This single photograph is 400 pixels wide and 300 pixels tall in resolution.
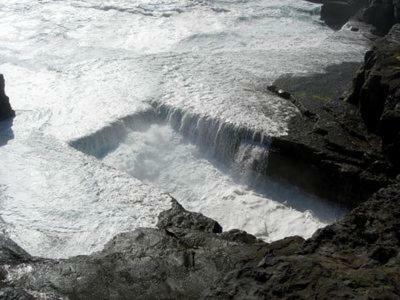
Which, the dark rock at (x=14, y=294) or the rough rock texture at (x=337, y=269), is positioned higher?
the rough rock texture at (x=337, y=269)

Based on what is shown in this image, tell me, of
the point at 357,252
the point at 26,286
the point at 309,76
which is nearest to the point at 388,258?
the point at 357,252

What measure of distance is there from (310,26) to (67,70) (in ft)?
40.2

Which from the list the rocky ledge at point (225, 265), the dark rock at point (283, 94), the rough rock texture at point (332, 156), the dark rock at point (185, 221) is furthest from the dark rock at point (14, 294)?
the dark rock at point (283, 94)

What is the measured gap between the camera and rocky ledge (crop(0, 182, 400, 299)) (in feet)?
14.1

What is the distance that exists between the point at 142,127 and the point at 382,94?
20.9ft

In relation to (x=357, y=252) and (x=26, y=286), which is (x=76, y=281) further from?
(x=357, y=252)

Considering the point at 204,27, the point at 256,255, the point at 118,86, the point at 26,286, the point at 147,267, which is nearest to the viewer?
the point at 256,255

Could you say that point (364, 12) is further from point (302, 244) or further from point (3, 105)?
point (302, 244)

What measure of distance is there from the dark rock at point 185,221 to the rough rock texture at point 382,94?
458 centimetres

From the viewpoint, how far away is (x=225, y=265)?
22.3 ft

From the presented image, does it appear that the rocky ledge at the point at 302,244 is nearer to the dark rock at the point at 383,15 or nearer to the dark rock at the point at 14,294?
the dark rock at the point at 14,294

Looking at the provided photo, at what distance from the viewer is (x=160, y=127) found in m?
13.6

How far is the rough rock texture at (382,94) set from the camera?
1094cm

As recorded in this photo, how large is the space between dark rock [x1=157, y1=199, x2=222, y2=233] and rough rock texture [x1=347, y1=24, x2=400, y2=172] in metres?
4.58
